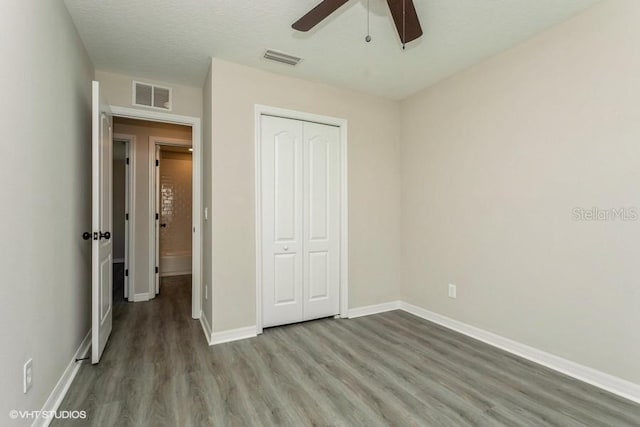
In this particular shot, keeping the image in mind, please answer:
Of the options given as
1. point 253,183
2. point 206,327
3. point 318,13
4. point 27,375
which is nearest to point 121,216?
point 206,327

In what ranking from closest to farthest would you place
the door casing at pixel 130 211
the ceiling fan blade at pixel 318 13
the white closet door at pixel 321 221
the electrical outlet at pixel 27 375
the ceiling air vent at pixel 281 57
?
the electrical outlet at pixel 27 375 < the ceiling fan blade at pixel 318 13 < the ceiling air vent at pixel 281 57 < the white closet door at pixel 321 221 < the door casing at pixel 130 211

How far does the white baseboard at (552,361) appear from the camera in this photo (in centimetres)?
198

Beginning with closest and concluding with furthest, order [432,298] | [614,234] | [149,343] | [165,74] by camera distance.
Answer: [614,234], [149,343], [165,74], [432,298]

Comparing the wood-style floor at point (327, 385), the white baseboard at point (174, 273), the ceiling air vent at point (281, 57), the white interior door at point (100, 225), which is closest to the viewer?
the wood-style floor at point (327, 385)

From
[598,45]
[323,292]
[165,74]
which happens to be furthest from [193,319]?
[598,45]

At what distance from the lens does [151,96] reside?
3.23m

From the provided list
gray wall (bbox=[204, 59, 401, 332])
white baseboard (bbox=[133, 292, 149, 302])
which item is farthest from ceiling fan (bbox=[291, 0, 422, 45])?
white baseboard (bbox=[133, 292, 149, 302])

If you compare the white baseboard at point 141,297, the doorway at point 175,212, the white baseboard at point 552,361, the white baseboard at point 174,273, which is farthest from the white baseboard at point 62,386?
the doorway at point 175,212

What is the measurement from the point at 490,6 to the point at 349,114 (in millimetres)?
1673

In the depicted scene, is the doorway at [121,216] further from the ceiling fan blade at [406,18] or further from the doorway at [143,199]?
the ceiling fan blade at [406,18]

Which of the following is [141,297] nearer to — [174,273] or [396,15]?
[174,273]

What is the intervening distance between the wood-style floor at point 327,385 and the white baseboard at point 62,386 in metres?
0.04

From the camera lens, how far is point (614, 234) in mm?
2051

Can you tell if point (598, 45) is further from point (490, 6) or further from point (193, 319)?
point (193, 319)
